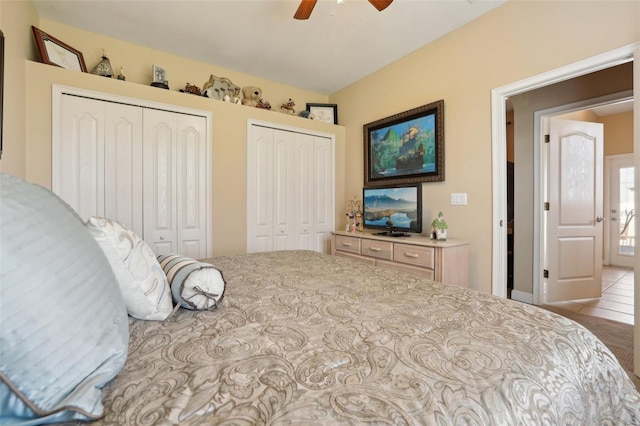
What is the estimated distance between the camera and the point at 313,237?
377 cm

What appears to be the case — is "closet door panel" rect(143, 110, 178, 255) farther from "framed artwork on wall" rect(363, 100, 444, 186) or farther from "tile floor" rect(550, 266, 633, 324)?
"tile floor" rect(550, 266, 633, 324)

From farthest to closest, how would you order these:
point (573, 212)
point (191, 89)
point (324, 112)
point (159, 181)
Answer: point (324, 112), point (573, 212), point (191, 89), point (159, 181)

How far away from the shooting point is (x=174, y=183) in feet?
9.34

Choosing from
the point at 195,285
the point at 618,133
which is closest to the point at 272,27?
the point at 195,285

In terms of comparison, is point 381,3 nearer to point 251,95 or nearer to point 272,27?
point 272,27

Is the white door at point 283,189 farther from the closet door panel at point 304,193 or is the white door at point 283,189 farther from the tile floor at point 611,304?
the tile floor at point 611,304

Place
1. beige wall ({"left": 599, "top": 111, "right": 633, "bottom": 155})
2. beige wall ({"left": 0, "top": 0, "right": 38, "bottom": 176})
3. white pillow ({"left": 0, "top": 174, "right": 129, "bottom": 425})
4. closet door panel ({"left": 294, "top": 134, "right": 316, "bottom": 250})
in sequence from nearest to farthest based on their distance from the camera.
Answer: white pillow ({"left": 0, "top": 174, "right": 129, "bottom": 425}), beige wall ({"left": 0, "top": 0, "right": 38, "bottom": 176}), closet door panel ({"left": 294, "top": 134, "right": 316, "bottom": 250}), beige wall ({"left": 599, "top": 111, "right": 633, "bottom": 155})

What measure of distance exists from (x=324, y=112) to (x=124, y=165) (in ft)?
8.53

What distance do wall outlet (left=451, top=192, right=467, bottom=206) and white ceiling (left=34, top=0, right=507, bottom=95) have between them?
1.60 m

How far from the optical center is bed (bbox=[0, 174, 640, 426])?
0.53 meters

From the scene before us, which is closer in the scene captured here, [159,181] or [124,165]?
[124,165]

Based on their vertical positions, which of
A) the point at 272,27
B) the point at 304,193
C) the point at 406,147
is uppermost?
the point at 272,27

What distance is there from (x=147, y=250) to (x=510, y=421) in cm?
112

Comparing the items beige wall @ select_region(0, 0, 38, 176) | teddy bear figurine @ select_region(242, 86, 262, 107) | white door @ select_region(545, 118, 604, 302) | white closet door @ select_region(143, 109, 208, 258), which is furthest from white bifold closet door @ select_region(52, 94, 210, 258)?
white door @ select_region(545, 118, 604, 302)
